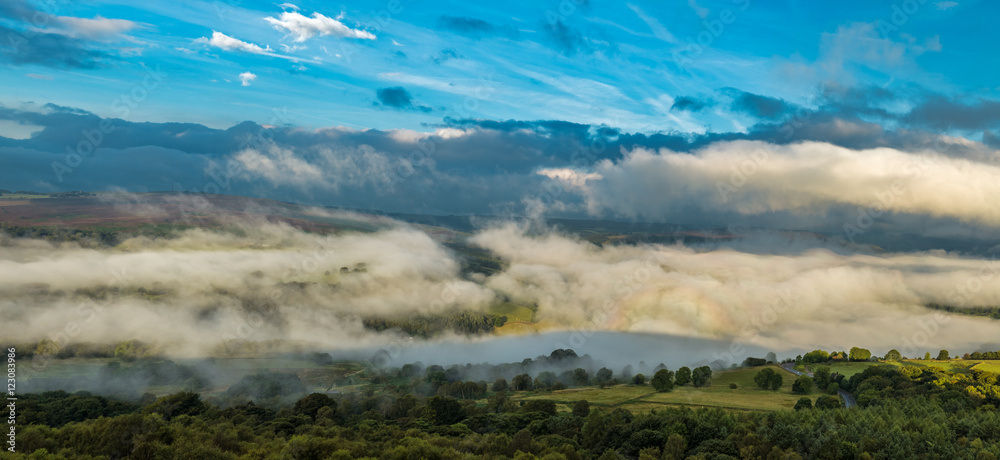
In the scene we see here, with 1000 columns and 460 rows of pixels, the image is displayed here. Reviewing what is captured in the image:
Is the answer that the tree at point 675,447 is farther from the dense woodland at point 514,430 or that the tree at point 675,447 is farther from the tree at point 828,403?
the tree at point 828,403

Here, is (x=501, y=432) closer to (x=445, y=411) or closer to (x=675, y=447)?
(x=445, y=411)

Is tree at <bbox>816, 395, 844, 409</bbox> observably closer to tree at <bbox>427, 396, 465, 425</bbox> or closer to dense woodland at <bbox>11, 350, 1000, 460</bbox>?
dense woodland at <bbox>11, 350, 1000, 460</bbox>

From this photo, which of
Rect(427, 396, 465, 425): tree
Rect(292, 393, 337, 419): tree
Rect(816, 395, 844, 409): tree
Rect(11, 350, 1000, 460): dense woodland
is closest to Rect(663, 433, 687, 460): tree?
Rect(11, 350, 1000, 460): dense woodland

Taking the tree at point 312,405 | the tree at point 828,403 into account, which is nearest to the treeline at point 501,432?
the tree at point 312,405

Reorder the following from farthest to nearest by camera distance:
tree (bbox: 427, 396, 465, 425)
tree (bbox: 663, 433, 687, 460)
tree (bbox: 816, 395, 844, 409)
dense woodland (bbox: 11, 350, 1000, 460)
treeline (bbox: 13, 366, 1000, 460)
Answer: tree (bbox: 816, 395, 844, 409), tree (bbox: 427, 396, 465, 425), tree (bbox: 663, 433, 687, 460), dense woodland (bbox: 11, 350, 1000, 460), treeline (bbox: 13, 366, 1000, 460)

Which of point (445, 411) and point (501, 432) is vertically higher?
point (501, 432)

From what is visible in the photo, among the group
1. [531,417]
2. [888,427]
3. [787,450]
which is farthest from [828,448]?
[531,417]

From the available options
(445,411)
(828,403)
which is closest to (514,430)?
(445,411)

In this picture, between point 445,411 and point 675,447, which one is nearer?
point 675,447

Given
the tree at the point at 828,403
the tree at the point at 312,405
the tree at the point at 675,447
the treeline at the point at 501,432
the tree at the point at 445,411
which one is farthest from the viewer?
the tree at the point at 828,403
